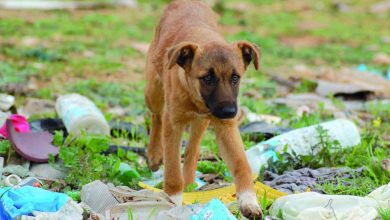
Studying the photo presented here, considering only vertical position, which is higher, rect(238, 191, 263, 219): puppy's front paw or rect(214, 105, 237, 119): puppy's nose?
rect(214, 105, 237, 119): puppy's nose

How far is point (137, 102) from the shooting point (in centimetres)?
891

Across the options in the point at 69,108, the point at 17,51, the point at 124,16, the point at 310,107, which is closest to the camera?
the point at 69,108

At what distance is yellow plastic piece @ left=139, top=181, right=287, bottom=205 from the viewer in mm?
5277

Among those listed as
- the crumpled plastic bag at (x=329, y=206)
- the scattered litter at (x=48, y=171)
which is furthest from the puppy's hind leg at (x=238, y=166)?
the scattered litter at (x=48, y=171)

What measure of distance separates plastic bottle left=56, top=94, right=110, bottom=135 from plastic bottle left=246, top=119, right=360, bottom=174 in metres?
1.40

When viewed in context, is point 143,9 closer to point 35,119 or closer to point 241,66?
point 35,119

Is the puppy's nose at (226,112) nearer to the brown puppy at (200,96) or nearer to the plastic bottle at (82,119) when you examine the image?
→ the brown puppy at (200,96)

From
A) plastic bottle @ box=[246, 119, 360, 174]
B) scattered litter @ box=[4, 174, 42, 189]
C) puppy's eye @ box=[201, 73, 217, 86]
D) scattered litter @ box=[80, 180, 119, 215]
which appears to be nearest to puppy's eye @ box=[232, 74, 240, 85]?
puppy's eye @ box=[201, 73, 217, 86]

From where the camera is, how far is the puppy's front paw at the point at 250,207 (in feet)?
15.9

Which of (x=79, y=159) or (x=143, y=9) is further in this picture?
(x=143, y=9)

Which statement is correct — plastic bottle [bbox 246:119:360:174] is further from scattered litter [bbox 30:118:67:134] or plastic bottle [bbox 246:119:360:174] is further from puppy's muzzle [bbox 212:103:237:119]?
scattered litter [bbox 30:118:67:134]

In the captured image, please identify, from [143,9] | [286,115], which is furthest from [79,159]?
[143,9]

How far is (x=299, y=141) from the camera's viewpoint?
6.51m

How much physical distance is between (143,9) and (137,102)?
7847mm
